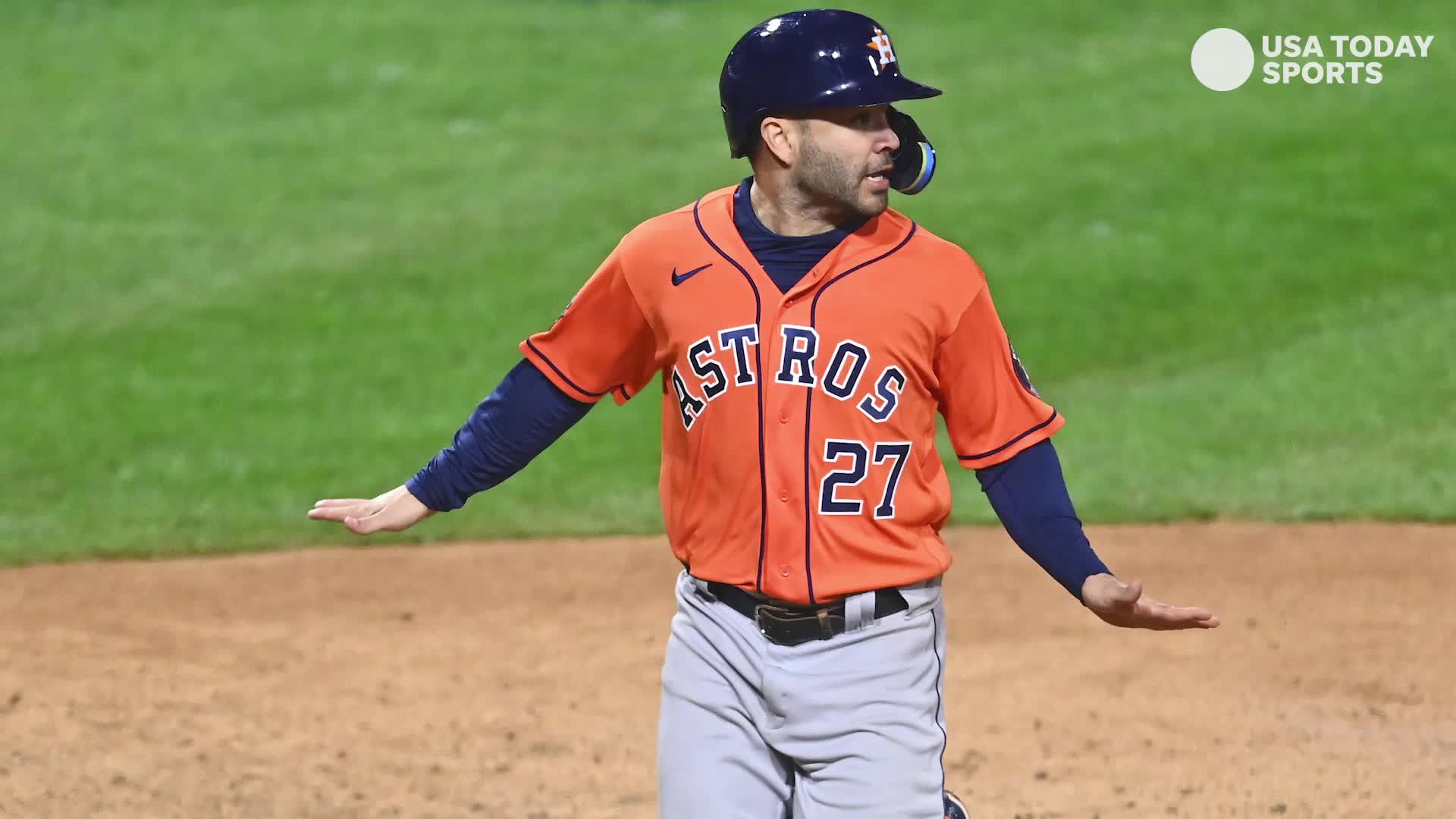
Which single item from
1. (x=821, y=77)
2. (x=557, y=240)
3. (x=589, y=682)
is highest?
(x=821, y=77)

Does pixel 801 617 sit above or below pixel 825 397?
below

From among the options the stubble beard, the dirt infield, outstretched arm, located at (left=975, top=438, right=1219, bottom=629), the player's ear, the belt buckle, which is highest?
the player's ear

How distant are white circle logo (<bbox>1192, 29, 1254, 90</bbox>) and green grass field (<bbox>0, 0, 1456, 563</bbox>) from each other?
0.78 feet

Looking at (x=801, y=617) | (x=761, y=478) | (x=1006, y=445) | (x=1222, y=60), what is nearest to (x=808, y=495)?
(x=761, y=478)

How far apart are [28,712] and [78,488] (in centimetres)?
354

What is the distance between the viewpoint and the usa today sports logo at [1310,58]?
16344 millimetres

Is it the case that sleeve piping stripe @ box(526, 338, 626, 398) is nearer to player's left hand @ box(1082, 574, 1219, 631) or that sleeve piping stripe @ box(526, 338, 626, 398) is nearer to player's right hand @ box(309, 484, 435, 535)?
player's right hand @ box(309, 484, 435, 535)

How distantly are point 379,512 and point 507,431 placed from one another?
0.37m

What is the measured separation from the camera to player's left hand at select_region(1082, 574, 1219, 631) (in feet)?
11.3

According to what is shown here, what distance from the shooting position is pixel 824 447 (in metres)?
3.54

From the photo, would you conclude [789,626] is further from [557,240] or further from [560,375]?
[557,240]

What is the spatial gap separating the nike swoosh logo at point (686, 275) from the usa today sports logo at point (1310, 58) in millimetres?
13854

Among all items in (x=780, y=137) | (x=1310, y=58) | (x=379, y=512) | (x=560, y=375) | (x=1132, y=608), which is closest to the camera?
(x=1132, y=608)

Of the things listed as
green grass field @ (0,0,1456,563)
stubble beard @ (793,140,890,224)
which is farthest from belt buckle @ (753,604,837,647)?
green grass field @ (0,0,1456,563)
